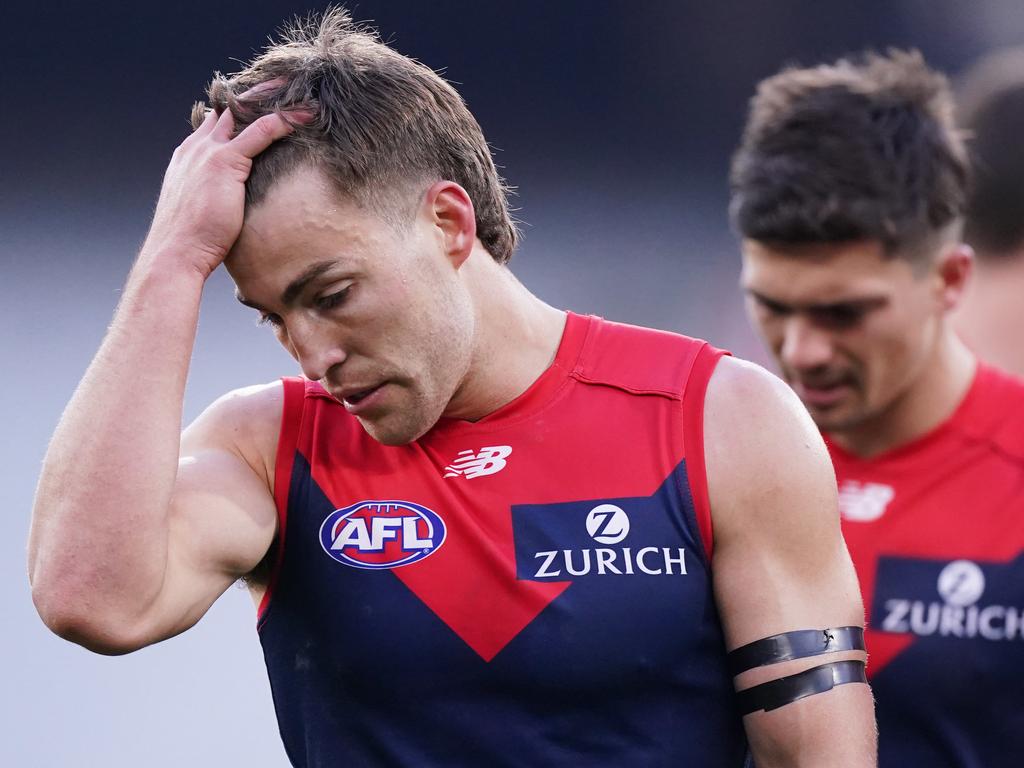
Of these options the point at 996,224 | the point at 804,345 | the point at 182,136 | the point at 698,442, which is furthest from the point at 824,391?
the point at 182,136

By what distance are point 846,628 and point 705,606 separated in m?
0.25

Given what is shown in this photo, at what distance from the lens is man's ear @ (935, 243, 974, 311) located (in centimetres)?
383

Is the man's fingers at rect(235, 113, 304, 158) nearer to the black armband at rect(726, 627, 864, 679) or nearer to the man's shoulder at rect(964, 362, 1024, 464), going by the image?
the black armband at rect(726, 627, 864, 679)

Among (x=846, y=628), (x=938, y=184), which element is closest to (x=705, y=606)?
(x=846, y=628)

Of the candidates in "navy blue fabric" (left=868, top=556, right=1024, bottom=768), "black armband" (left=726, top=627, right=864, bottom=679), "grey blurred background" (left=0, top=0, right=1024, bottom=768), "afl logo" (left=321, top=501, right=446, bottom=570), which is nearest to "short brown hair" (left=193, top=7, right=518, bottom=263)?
"afl logo" (left=321, top=501, right=446, bottom=570)

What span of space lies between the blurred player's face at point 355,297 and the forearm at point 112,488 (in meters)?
0.21

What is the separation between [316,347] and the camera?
101 inches

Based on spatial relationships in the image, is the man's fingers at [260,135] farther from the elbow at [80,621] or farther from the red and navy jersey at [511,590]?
the elbow at [80,621]

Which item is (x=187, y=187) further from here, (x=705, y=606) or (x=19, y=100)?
(x=19, y=100)

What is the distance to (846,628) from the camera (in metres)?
2.62

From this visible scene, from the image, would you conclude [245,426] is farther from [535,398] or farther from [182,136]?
[182,136]

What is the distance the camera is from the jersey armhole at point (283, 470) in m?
2.73

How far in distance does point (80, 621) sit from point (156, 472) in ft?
0.89

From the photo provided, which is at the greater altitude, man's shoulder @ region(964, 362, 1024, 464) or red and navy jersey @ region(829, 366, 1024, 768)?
man's shoulder @ region(964, 362, 1024, 464)
